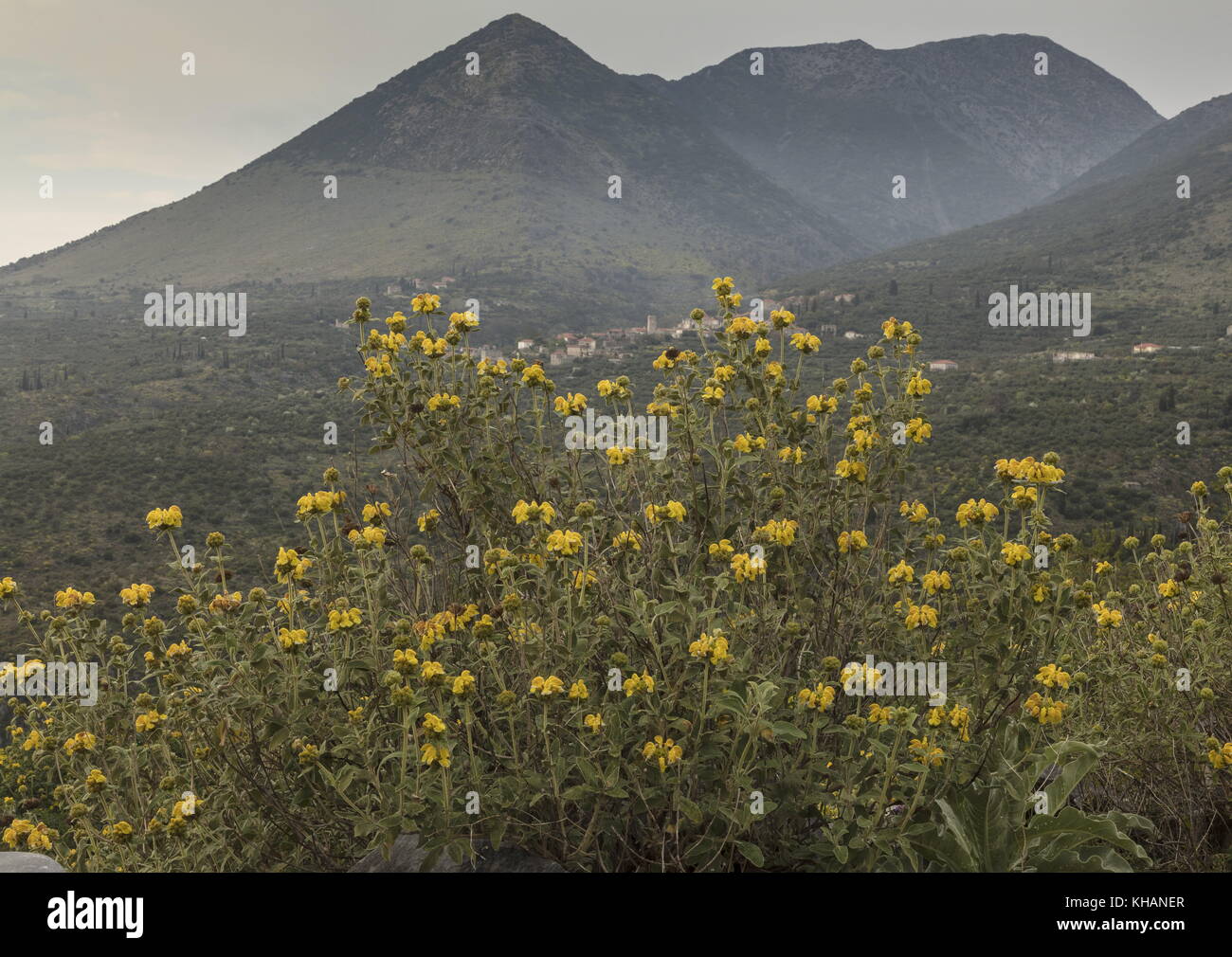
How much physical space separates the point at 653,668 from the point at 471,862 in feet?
2.66

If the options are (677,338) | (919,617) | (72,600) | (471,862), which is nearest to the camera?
(471,862)

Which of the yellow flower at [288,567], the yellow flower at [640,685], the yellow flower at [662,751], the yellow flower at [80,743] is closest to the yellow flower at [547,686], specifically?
the yellow flower at [640,685]

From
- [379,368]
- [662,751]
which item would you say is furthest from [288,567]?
[662,751]

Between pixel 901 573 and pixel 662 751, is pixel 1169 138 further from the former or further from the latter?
pixel 662 751

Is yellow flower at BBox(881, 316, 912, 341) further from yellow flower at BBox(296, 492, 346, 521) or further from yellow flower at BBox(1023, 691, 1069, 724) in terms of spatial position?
yellow flower at BBox(296, 492, 346, 521)

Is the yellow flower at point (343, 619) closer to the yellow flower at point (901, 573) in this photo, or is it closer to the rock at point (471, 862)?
the rock at point (471, 862)

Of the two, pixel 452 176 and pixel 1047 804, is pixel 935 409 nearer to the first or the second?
pixel 1047 804

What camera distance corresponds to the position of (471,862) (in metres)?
2.65

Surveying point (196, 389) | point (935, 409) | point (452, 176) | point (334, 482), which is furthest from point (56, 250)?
point (334, 482)

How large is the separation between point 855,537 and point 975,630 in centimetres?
48

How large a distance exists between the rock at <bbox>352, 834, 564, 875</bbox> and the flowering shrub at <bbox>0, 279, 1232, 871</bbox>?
82mm

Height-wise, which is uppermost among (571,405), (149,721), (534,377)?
(534,377)

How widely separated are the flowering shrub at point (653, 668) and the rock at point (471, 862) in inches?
3.2

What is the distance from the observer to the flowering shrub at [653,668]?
2.50 meters
